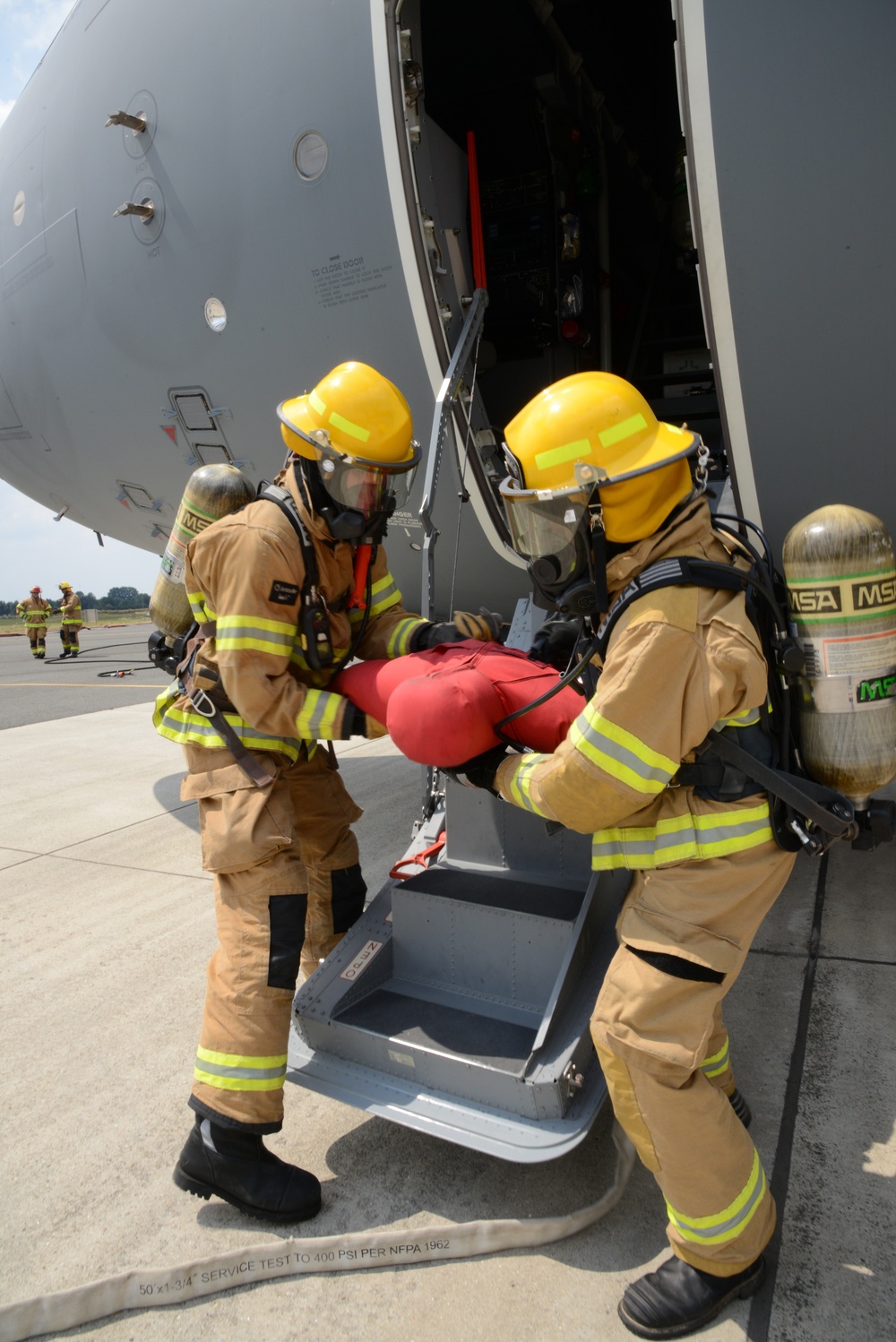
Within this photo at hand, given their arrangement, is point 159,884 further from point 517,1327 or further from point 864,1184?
point 864,1184

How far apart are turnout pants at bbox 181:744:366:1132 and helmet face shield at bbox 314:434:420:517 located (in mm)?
917

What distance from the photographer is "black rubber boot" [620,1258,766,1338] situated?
81.9 inches

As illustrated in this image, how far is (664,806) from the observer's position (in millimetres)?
2236

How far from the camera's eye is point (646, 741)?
2.02 m

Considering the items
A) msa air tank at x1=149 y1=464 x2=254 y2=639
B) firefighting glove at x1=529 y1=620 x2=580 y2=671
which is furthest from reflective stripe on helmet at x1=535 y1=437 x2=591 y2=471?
msa air tank at x1=149 y1=464 x2=254 y2=639

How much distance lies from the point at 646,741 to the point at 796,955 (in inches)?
93.0

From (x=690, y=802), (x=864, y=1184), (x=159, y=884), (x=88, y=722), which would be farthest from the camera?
(x=88, y=722)

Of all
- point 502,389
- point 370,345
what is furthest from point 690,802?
point 502,389

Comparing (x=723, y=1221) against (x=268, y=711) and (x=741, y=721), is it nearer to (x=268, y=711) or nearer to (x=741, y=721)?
(x=741, y=721)

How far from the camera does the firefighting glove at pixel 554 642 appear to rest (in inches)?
129

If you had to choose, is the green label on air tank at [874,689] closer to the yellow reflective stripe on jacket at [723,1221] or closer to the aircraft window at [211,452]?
the yellow reflective stripe on jacket at [723,1221]

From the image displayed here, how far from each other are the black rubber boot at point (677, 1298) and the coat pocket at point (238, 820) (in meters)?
1.54

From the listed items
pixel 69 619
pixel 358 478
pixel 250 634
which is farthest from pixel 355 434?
pixel 69 619

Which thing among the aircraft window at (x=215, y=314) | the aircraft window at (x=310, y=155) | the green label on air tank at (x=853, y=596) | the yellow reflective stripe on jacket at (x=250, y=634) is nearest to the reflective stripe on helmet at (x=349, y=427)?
the yellow reflective stripe on jacket at (x=250, y=634)
